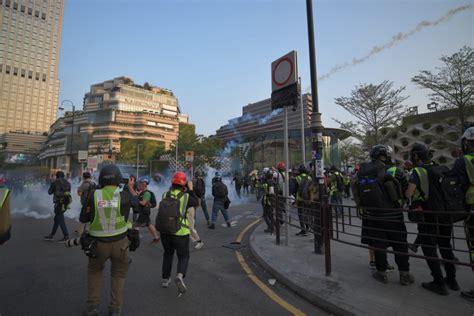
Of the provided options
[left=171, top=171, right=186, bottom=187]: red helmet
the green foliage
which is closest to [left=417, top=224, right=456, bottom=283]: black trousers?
[left=171, top=171, right=186, bottom=187]: red helmet

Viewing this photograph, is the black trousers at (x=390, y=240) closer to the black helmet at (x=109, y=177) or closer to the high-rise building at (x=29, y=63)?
the black helmet at (x=109, y=177)

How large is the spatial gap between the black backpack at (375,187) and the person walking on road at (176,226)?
272 centimetres

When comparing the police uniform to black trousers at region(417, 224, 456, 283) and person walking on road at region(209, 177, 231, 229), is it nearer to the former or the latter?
black trousers at region(417, 224, 456, 283)

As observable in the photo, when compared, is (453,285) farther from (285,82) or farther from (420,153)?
(285,82)

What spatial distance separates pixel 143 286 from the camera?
4.33 m

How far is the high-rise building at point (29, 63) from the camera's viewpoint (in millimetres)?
Result: 100188

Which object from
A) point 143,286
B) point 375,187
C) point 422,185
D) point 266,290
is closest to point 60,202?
point 143,286

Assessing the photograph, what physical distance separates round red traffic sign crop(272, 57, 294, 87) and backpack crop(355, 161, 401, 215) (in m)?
2.85

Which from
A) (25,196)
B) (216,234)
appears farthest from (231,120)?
(216,234)

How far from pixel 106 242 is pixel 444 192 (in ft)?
14.3

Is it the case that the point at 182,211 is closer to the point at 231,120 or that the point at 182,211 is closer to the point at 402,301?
the point at 402,301

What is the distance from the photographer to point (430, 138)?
25.8 m

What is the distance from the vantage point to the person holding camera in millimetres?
3199

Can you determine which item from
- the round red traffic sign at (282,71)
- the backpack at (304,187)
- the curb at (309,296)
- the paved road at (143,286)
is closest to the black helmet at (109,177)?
the paved road at (143,286)
